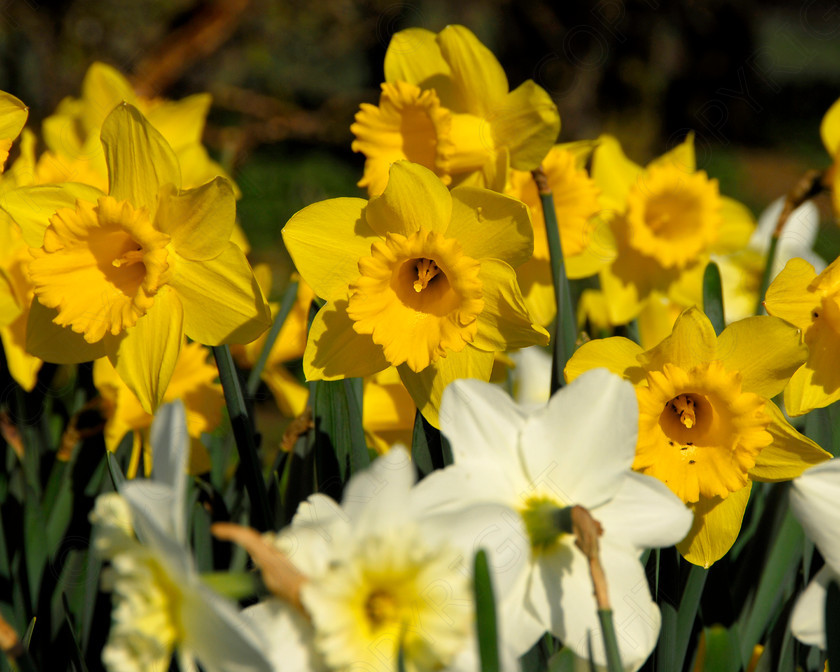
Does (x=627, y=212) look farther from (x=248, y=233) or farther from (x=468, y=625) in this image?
(x=248, y=233)

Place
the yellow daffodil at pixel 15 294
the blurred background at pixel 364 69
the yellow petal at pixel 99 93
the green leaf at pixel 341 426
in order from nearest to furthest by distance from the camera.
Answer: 1. the green leaf at pixel 341 426
2. the yellow daffodil at pixel 15 294
3. the yellow petal at pixel 99 93
4. the blurred background at pixel 364 69

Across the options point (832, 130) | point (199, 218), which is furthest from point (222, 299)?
point (832, 130)

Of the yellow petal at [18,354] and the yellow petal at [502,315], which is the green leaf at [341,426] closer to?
the yellow petal at [502,315]

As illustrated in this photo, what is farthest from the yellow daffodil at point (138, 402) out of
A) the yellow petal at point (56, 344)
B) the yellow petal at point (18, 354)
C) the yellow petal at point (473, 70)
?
the yellow petal at point (473, 70)

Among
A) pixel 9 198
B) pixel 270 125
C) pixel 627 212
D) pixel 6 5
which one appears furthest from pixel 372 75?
pixel 9 198

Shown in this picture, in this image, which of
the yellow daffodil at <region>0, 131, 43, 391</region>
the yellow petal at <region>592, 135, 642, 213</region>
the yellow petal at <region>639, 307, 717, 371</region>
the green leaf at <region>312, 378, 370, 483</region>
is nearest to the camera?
the yellow petal at <region>639, 307, 717, 371</region>

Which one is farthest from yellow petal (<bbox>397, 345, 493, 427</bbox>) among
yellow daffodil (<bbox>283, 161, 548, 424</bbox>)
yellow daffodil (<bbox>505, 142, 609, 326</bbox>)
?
yellow daffodil (<bbox>505, 142, 609, 326</bbox>)

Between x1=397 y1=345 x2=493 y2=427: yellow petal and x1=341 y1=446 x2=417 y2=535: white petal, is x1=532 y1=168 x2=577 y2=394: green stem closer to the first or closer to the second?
x1=397 y1=345 x2=493 y2=427: yellow petal
